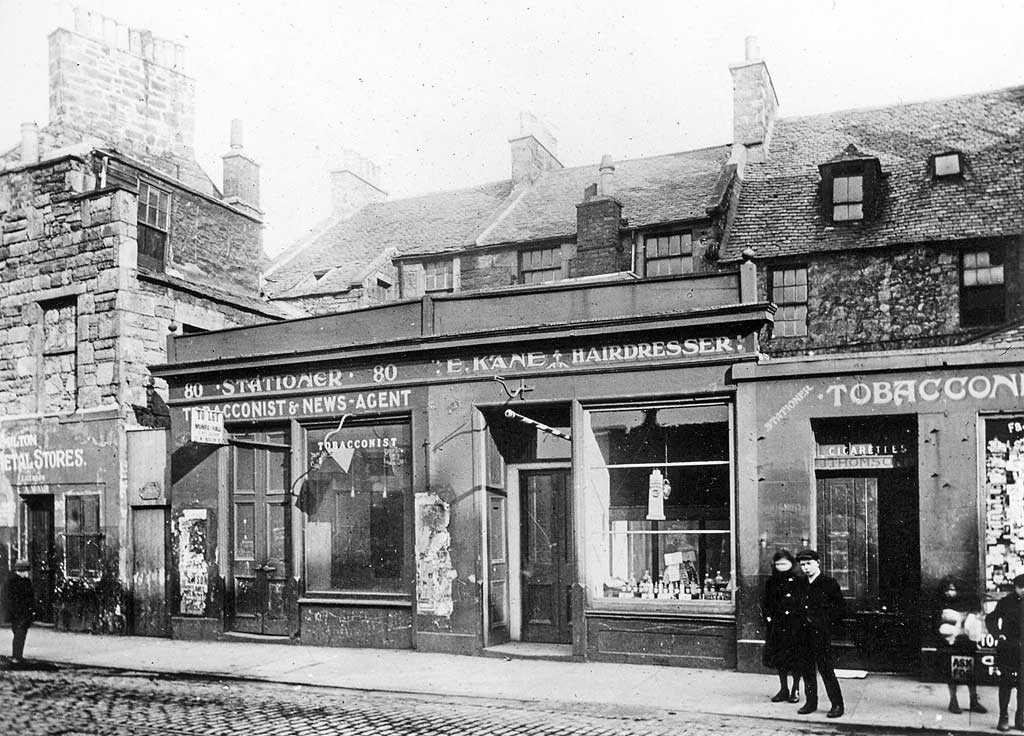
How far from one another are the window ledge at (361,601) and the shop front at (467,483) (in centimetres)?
4

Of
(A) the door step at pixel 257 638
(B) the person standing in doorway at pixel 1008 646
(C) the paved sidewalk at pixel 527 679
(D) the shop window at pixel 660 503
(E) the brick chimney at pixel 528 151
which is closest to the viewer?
(B) the person standing in doorway at pixel 1008 646

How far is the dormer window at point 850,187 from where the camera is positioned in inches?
771

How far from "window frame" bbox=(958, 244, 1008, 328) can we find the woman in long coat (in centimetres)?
989

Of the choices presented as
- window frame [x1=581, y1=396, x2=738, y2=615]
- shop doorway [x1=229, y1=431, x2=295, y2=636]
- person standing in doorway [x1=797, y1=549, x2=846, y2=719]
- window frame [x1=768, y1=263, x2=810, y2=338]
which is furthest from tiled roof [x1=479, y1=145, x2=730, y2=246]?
person standing in doorway [x1=797, y1=549, x2=846, y2=719]

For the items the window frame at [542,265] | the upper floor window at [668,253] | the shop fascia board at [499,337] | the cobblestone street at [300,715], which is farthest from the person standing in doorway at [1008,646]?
the window frame at [542,265]

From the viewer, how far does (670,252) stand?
21297 millimetres

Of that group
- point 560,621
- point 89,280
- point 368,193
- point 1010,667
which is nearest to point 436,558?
point 560,621

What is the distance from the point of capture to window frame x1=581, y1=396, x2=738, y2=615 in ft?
39.1

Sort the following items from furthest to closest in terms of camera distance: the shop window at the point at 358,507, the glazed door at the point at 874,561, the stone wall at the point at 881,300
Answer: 1. the stone wall at the point at 881,300
2. the shop window at the point at 358,507
3. the glazed door at the point at 874,561

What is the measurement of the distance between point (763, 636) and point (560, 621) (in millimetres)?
3116

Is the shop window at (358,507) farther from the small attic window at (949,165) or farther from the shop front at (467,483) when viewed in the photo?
the small attic window at (949,165)

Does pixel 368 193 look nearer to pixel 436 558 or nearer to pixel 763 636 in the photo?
pixel 436 558

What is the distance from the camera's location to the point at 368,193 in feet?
99.9

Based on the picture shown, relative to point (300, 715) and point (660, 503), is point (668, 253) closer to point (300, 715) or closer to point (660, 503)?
point (660, 503)
